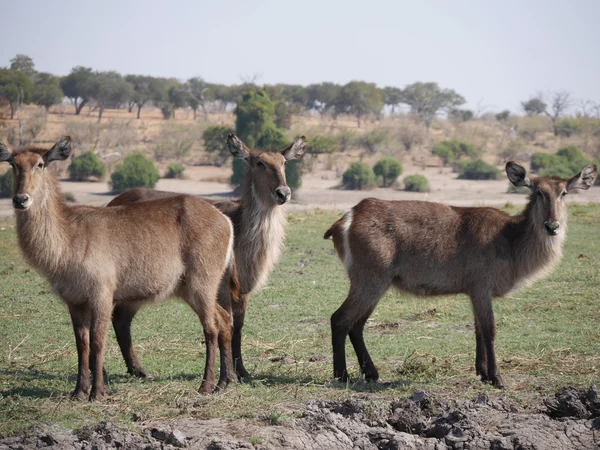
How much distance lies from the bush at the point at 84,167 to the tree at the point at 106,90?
68.4 feet

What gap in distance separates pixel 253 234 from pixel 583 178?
3.12 m

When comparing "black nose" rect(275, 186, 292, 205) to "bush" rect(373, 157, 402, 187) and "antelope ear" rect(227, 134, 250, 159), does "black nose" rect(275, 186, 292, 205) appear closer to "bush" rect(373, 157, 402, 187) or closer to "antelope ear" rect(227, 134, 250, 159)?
"antelope ear" rect(227, 134, 250, 159)

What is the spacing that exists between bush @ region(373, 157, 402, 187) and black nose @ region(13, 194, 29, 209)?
2404cm

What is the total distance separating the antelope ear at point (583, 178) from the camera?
7.78 meters

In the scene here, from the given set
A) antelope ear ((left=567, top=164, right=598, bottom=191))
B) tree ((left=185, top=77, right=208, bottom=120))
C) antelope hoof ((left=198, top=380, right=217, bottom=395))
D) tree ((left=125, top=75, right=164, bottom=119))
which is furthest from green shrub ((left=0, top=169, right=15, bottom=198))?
tree ((left=185, top=77, right=208, bottom=120))

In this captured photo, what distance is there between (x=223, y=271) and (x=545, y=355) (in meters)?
3.16

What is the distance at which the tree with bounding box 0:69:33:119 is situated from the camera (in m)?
37.3

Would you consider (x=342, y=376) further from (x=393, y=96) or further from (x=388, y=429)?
(x=393, y=96)

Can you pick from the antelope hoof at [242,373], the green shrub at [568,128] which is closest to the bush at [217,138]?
the antelope hoof at [242,373]

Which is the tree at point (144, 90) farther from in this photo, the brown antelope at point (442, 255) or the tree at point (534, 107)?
the brown antelope at point (442, 255)

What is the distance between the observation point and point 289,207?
2400cm

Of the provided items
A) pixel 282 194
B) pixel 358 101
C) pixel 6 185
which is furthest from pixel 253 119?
pixel 358 101

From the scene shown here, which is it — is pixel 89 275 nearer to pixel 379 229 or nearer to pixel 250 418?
pixel 250 418

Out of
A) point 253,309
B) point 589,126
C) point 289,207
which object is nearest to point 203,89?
point 589,126
